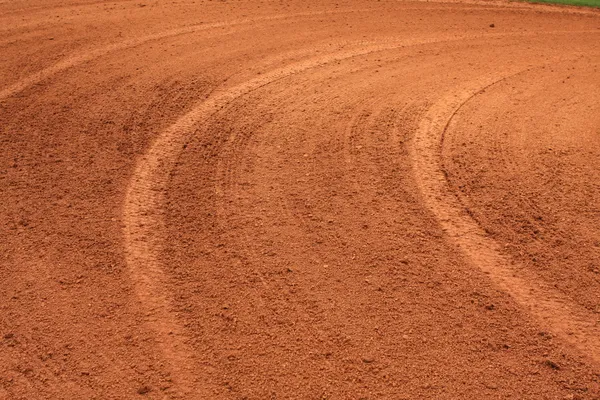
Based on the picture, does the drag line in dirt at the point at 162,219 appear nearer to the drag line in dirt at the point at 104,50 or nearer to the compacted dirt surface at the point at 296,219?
the compacted dirt surface at the point at 296,219

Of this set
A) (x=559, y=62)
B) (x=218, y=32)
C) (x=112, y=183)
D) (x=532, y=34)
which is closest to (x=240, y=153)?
(x=112, y=183)

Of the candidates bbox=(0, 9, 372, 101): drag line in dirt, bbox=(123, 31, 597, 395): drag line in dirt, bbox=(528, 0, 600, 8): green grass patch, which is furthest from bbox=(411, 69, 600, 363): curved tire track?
bbox=(528, 0, 600, 8): green grass patch

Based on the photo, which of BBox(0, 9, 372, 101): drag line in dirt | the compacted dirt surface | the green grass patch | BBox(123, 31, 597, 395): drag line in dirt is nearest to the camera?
the compacted dirt surface

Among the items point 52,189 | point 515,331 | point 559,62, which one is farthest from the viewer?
point 559,62

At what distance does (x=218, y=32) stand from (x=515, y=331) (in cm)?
737

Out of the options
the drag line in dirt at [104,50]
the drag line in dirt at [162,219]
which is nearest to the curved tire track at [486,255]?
the drag line in dirt at [162,219]

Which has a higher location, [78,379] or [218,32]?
[218,32]

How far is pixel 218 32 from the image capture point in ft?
33.8

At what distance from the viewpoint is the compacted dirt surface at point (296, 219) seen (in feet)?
14.6

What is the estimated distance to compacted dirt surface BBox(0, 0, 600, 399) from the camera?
14.6ft

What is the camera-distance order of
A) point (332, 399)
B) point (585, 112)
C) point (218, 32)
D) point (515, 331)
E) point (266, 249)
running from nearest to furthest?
point (332, 399)
point (515, 331)
point (266, 249)
point (585, 112)
point (218, 32)

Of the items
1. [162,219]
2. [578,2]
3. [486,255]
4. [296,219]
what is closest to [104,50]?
[162,219]

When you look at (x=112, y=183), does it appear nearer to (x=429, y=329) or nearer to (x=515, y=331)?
(x=429, y=329)

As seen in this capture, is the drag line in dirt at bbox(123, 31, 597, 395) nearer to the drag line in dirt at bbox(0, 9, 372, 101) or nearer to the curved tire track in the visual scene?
the curved tire track
